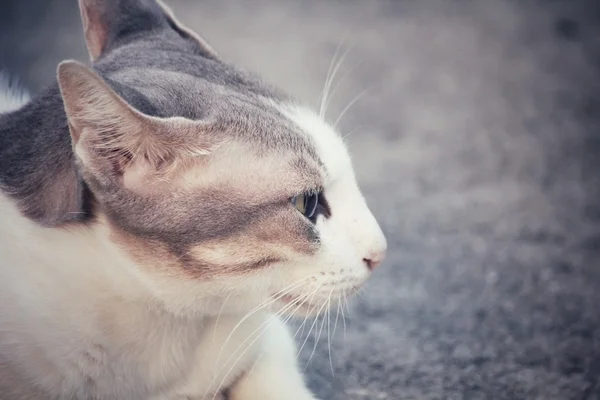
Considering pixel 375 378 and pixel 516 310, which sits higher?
pixel 516 310

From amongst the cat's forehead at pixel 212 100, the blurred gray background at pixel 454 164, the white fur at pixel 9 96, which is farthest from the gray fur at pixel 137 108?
the blurred gray background at pixel 454 164

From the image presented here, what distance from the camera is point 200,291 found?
3.74 feet

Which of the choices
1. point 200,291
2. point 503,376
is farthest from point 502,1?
point 200,291

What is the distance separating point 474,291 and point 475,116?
51.8 inches

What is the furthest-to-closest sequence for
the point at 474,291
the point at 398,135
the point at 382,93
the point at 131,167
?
1. the point at 382,93
2. the point at 398,135
3. the point at 474,291
4. the point at 131,167

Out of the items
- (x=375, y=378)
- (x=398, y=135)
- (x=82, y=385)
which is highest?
(x=398, y=135)

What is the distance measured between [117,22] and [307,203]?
1.83 feet

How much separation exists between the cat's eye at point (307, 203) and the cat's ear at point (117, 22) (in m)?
0.43

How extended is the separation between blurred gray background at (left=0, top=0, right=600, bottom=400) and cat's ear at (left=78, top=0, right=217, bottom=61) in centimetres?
78

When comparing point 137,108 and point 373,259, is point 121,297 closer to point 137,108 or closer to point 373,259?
point 137,108

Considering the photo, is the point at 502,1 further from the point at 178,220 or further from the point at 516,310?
the point at 178,220

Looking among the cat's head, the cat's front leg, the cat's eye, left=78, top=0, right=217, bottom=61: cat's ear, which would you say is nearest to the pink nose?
the cat's head

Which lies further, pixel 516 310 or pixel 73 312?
pixel 516 310

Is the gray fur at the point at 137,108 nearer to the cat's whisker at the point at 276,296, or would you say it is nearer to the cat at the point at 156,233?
the cat at the point at 156,233
